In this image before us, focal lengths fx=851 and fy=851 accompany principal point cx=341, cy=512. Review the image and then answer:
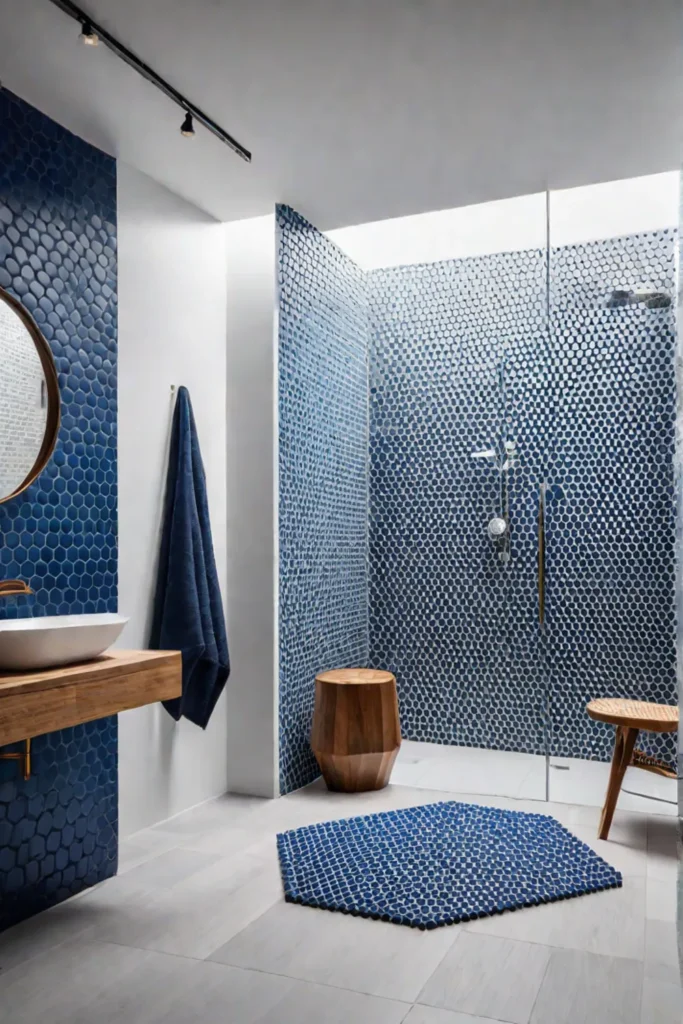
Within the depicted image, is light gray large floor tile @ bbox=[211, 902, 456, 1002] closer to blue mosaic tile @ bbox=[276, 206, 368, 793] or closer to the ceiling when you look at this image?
blue mosaic tile @ bbox=[276, 206, 368, 793]

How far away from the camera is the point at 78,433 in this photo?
3.25 meters

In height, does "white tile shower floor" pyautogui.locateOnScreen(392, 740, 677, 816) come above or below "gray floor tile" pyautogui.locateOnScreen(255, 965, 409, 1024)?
above

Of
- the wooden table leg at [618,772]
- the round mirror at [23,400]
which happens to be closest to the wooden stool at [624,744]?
the wooden table leg at [618,772]

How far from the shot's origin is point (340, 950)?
262 cm

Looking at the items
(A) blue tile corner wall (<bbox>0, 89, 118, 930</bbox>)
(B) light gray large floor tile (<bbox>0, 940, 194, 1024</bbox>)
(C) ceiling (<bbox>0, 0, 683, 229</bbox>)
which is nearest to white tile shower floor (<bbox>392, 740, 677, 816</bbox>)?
(A) blue tile corner wall (<bbox>0, 89, 118, 930</bbox>)

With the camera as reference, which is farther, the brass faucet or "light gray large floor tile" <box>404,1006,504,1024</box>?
the brass faucet

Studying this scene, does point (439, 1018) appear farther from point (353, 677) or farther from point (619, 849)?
point (353, 677)

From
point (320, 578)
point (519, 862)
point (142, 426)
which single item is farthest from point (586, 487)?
point (142, 426)

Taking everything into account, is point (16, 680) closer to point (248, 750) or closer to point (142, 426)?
point (142, 426)

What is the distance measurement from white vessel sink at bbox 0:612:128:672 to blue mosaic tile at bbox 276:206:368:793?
1544 millimetres

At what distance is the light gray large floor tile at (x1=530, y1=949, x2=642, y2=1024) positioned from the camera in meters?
2.22

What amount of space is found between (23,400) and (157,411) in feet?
2.83

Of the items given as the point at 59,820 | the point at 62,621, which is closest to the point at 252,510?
the point at 62,621

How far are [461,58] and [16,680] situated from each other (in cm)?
244
